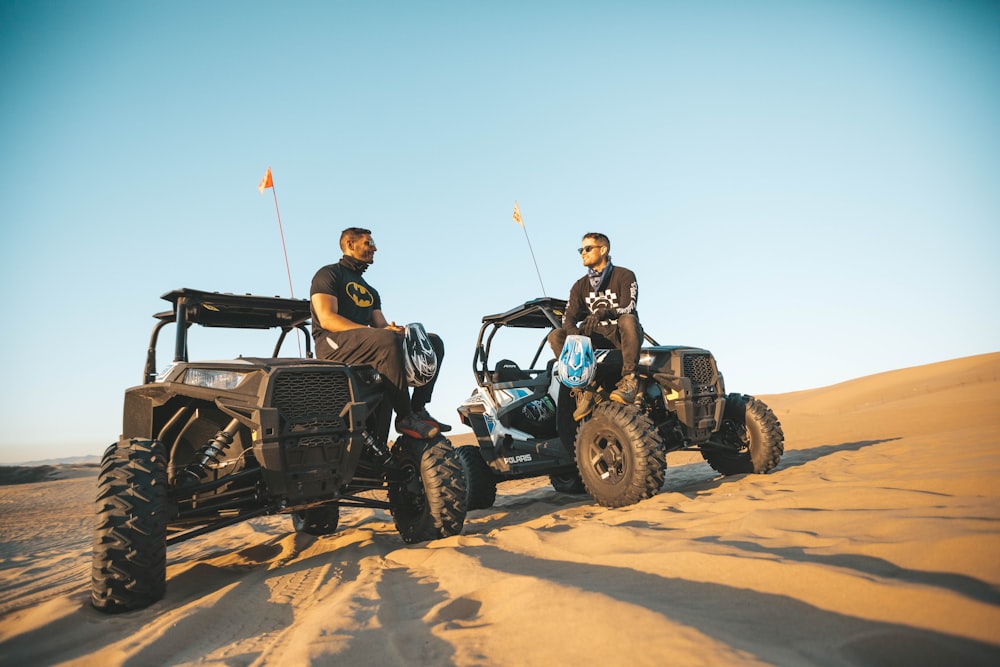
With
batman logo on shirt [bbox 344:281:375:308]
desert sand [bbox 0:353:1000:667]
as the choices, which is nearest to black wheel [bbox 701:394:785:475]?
desert sand [bbox 0:353:1000:667]

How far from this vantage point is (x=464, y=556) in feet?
10.6

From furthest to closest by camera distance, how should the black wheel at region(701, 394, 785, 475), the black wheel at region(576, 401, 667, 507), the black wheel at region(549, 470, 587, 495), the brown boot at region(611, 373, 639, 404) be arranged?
the black wheel at region(549, 470, 587, 495) → the black wheel at region(701, 394, 785, 475) → the brown boot at region(611, 373, 639, 404) → the black wheel at region(576, 401, 667, 507)

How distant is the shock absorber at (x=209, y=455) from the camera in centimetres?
368

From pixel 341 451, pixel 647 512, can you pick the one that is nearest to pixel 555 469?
pixel 647 512

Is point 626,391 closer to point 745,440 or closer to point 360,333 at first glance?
point 745,440

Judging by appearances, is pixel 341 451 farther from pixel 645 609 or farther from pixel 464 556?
pixel 645 609

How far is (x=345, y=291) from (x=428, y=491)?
174 cm

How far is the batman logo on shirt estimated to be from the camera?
15.4 feet

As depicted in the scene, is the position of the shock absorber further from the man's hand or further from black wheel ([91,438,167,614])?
the man's hand

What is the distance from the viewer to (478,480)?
6410mm

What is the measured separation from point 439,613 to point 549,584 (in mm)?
439

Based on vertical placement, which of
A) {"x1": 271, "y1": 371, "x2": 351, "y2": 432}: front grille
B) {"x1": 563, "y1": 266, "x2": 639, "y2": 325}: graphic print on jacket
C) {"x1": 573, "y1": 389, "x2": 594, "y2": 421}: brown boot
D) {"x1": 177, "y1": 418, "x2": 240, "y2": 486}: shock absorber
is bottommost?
{"x1": 573, "y1": 389, "x2": 594, "y2": 421}: brown boot

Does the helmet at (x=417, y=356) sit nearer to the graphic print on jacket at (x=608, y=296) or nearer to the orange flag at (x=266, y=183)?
the graphic print on jacket at (x=608, y=296)

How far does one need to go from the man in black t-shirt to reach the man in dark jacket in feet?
6.20
